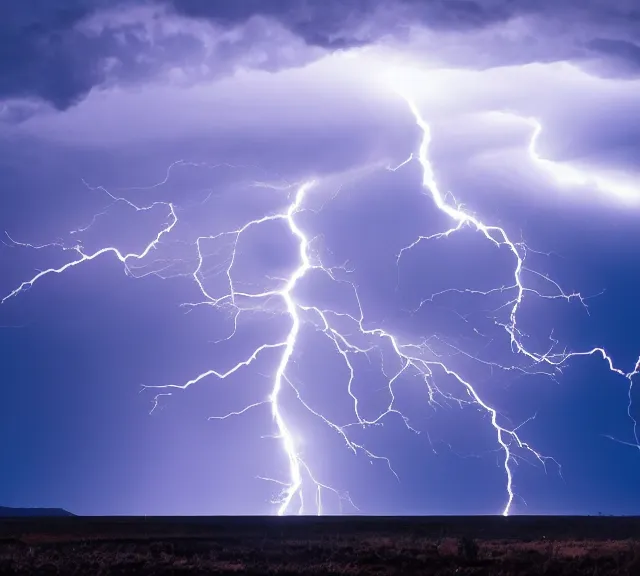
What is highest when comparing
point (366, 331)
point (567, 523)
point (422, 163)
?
point (422, 163)

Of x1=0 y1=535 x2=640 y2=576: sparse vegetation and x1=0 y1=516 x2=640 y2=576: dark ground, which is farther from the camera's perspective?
x1=0 y1=516 x2=640 y2=576: dark ground

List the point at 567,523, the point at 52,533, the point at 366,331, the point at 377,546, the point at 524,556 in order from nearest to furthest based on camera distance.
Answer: the point at 524,556 < the point at 377,546 < the point at 52,533 < the point at 567,523 < the point at 366,331

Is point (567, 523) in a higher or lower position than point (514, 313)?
lower

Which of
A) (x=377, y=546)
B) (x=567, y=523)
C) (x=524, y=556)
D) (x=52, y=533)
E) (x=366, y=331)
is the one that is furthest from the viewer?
(x=366, y=331)

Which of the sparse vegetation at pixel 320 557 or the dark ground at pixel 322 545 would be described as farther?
the dark ground at pixel 322 545

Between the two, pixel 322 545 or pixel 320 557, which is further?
pixel 322 545

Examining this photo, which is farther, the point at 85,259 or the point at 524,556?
the point at 85,259

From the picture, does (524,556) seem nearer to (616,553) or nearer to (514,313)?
(616,553)

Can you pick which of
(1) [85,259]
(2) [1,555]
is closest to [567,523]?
(2) [1,555]
